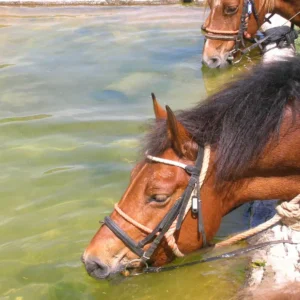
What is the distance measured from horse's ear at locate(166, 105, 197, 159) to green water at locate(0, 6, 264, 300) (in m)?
1.25

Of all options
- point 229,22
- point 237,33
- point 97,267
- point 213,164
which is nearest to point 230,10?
point 229,22

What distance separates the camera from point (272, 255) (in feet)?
13.1

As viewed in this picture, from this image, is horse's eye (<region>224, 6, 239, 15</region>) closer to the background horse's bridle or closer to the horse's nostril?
the background horse's bridle

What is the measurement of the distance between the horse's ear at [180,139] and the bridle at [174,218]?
0.17 feet

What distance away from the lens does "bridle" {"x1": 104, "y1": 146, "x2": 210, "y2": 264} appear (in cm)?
318

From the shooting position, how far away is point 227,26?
7.53 metres

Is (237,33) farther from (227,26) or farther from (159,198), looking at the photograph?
(159,198)

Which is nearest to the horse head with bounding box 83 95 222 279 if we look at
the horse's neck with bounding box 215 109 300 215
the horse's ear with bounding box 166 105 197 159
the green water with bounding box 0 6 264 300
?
the horse's ear with bounding box 166 105 197 159

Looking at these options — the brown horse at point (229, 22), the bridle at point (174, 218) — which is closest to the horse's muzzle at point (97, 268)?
the bridle at point (174, 218)

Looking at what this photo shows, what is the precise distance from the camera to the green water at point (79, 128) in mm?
4223

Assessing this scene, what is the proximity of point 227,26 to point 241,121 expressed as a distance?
456 centimetres

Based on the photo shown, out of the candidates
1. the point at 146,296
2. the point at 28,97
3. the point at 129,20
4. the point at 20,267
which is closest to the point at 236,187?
the point at 146,296

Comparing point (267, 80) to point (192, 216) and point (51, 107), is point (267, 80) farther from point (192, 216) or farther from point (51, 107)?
point (51, 107)

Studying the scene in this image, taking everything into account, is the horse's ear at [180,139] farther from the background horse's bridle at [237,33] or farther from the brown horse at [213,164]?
the background horse's bridle at [237,33]
